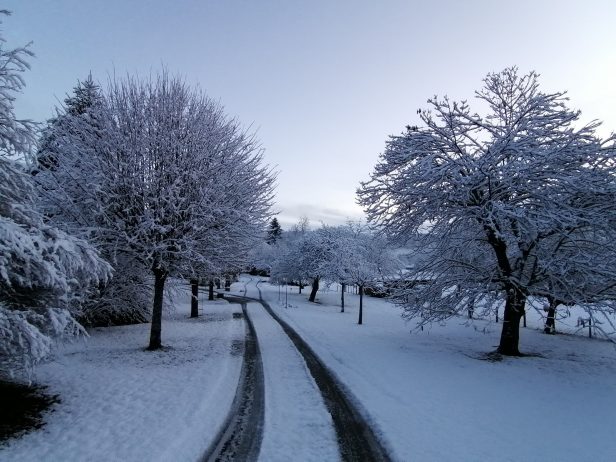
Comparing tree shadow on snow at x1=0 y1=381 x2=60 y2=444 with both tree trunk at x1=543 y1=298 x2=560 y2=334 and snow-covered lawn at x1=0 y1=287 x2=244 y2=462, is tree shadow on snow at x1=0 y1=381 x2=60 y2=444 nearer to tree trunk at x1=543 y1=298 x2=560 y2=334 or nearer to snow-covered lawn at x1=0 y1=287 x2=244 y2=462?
snow-covered lawn at x1=0 y1=287 x2=244 y2=462

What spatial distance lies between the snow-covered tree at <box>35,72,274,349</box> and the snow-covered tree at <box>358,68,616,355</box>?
238 inches

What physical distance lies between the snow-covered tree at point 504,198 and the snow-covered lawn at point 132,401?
8427mm

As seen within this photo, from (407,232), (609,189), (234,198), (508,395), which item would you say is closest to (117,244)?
(234,198)

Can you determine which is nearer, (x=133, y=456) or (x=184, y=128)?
(x=133, y=456)

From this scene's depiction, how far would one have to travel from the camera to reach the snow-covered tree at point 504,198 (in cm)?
1186

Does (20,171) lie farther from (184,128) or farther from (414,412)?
(414,412)

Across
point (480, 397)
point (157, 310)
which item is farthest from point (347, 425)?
point (157, 310)

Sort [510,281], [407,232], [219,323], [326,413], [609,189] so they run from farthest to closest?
[219,323]
[407,232]
[510,281]
[609,189]
[326,413]

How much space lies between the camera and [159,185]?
14430 millimetres

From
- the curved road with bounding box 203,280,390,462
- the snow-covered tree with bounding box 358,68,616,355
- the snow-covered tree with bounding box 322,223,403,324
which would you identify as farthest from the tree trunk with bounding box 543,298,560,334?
the snow-covered tree with bounding box 322,223,403,324

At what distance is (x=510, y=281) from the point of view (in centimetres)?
1305

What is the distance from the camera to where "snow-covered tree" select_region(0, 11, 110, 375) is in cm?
695

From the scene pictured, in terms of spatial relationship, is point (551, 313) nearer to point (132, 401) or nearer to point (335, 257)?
point (132, 401)

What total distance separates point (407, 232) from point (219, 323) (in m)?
13.8
